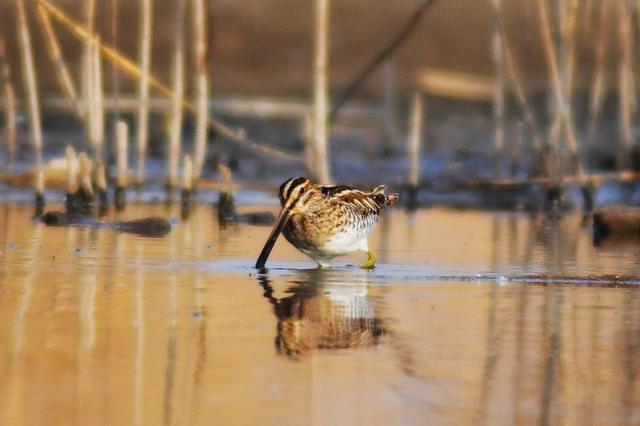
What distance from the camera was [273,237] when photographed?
46.5ft

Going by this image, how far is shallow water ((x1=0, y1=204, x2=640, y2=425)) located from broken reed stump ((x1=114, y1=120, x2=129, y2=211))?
12.7 feet

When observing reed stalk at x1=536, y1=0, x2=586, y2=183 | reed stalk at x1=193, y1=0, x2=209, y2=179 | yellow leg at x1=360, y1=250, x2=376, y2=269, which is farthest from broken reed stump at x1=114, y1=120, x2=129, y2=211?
yellow leg at x1=360, y1=250, x2=376, y2=269

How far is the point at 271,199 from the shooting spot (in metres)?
23.3

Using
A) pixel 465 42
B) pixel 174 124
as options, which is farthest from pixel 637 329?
pixel 465 42

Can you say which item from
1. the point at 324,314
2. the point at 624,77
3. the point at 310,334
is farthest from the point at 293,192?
the point at 624,77

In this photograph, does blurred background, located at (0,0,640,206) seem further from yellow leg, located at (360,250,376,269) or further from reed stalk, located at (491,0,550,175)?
yellow leg, located at (360,250,376,269)

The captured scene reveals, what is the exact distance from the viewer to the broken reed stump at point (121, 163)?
65.7 ft

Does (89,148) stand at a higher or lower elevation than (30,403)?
higher

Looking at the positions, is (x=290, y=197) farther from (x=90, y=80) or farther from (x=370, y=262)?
(x=90, y=80)

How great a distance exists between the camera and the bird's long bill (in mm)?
14023

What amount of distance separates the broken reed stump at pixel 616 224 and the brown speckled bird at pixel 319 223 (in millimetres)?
3909

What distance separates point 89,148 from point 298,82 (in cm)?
2112

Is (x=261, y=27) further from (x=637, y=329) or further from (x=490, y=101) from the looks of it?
(x=637, y=329)

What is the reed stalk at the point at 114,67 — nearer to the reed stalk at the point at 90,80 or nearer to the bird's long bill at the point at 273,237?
the reed stalk at the point at 90,80
